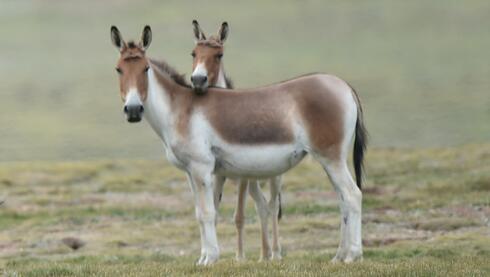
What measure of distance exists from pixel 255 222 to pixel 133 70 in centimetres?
1539

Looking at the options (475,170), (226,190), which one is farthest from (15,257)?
(475,170)

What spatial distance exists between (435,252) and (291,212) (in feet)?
Answer: 38.2

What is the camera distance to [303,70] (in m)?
184

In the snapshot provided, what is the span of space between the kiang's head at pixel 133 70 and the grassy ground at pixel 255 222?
282cm

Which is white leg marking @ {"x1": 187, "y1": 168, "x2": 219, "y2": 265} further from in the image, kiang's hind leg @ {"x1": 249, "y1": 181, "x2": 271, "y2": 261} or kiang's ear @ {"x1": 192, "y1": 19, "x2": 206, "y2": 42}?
kiang's ear @ {"x1": 192, "y1": 19, "x2": 206, "y2": 42}

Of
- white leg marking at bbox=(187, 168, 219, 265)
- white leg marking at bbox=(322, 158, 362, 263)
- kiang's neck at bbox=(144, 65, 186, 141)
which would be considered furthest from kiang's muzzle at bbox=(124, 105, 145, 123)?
white leg marking at bbox=(322, 158, 362, 263)

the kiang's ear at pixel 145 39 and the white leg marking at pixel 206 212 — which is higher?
the kiang's ear at pixel 145 39

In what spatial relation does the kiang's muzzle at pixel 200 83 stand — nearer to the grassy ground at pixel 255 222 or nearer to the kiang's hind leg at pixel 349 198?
the kiang's hind leg at pixel 349 198

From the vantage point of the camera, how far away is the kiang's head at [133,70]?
17844mm

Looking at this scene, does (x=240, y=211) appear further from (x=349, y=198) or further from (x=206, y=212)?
(x=349, y=198)

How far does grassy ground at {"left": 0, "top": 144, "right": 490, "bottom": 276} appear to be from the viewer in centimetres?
1814

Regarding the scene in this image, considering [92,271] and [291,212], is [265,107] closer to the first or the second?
[92,271]

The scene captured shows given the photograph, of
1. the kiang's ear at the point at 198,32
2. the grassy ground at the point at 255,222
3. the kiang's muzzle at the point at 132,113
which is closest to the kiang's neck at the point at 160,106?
the kiang's muzzle at the point at 132,113

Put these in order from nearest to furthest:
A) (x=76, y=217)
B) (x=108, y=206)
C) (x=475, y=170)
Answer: (x=76, y=217) → (x=108, y=206) → (x=475, y=170)
